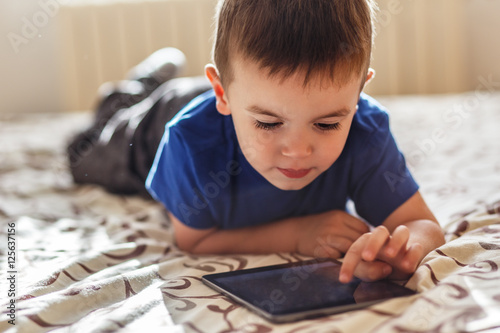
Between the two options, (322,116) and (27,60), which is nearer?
(322,116)

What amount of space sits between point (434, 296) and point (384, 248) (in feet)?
0.31

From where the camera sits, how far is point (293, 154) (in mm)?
641

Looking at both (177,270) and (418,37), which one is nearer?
(177,270)

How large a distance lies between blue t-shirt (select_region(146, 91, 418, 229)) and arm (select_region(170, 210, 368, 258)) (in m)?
0.02

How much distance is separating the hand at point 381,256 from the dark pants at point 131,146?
642 millimetres

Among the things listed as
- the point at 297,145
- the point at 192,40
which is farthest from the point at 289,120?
the point at 192,40

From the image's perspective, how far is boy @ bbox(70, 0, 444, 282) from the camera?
0.62 m

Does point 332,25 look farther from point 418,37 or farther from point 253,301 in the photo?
point 418,37

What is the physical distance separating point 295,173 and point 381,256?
0.15 m

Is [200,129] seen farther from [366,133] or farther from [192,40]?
[192,40]

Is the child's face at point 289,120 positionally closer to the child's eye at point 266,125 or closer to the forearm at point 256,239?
the child's eye at point 266,125

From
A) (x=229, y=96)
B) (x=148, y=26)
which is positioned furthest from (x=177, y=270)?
(x=148, y=26)

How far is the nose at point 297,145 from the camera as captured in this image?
0.64 m

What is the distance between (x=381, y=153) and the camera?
80cm
